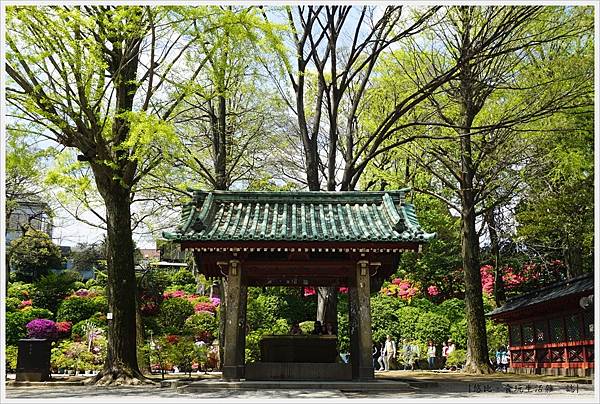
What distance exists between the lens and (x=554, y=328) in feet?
60.5

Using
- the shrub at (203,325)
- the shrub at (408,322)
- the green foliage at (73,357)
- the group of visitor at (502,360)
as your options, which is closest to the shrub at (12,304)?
the shrub at (203,325)

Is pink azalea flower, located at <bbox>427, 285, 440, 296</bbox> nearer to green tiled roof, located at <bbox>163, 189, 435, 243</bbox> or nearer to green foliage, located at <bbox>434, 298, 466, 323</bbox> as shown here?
green foliage, located at <bbox>434, 298, 466, 323</bbox>

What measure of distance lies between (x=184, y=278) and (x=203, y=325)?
33.7 feet

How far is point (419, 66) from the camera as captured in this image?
18.9 metres

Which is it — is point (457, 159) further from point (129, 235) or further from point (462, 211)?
point (129, 235)

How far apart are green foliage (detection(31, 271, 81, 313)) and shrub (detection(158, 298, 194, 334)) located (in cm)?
625

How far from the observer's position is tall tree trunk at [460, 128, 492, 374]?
63.6 ft

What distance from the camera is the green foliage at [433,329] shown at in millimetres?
27156

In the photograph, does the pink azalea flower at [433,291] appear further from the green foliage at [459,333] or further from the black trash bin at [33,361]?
the black trash bin at [33,361]

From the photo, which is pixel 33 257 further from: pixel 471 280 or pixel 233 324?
pixel 471 280

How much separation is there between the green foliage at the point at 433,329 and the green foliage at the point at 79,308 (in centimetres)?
1567

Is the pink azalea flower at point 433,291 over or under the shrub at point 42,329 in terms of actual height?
over

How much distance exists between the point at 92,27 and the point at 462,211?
1452cm

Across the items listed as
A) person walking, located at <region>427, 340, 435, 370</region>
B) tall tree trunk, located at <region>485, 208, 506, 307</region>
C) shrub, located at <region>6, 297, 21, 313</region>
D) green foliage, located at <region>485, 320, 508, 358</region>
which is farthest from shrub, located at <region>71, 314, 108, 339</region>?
tall tree trunk, located at <region>485, 208, 506, 307</region>
